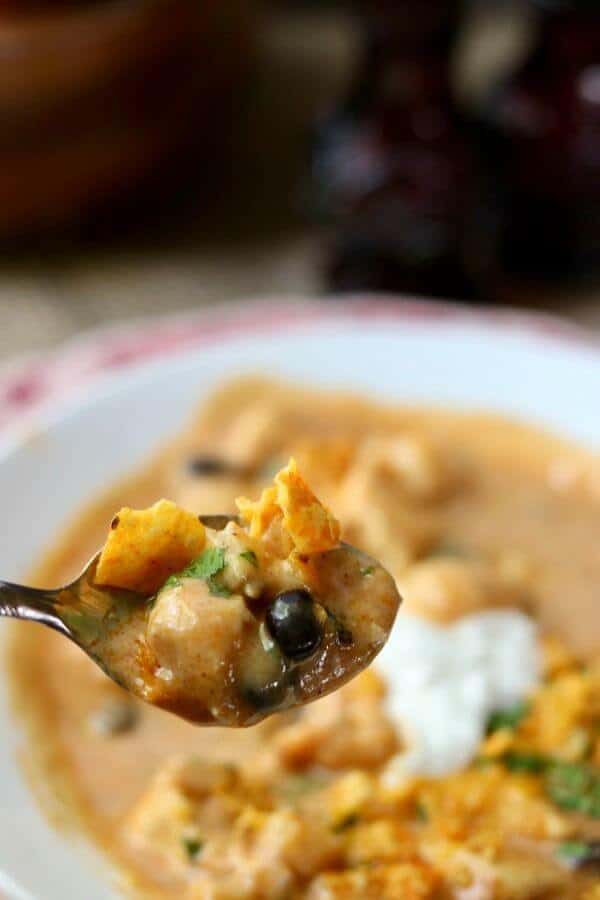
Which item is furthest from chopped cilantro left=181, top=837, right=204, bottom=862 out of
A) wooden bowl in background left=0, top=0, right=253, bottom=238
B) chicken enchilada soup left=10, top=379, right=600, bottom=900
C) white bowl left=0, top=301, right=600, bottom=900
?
wooden bowl in background left=0, top=0, right=253, bottom=238

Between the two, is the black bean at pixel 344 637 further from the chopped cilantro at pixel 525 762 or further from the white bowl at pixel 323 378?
the white bowl at pixel 323 378

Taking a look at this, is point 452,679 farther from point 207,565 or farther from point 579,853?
point 207,565

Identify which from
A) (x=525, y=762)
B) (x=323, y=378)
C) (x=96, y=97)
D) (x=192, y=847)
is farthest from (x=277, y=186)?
(x=192, y=847)

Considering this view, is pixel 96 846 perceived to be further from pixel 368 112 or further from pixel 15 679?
pixel 368 112

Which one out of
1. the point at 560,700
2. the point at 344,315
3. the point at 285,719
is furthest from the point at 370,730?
the point at 344,315

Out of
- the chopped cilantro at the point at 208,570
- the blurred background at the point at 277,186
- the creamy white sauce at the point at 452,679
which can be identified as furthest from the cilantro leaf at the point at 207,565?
the blurred background at the point at 277,186
